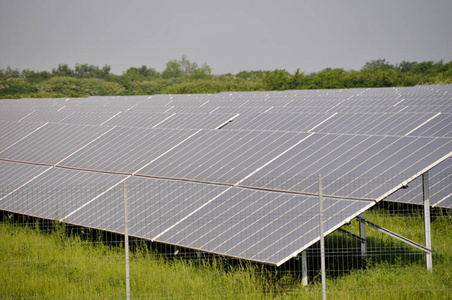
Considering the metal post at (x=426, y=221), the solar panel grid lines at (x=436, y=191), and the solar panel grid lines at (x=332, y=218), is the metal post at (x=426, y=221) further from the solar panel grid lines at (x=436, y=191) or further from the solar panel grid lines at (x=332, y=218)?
the solar panel grid lines at (x=436, y=191)

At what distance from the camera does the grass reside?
10961 mm

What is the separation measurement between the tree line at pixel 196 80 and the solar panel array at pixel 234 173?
183ft

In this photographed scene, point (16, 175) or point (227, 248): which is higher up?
point (16, 175)

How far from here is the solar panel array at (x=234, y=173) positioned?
11.5 meters

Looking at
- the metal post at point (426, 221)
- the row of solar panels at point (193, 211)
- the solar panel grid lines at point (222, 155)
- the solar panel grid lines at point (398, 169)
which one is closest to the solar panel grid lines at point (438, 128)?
the solar panel grid lines at point (398, 169)

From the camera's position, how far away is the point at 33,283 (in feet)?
39.2

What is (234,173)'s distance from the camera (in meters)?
14.3

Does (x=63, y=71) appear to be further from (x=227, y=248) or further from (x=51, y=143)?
(x=227, y=248)

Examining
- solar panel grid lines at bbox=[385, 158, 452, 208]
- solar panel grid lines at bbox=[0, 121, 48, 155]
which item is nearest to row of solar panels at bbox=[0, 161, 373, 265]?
solar panel grid lines at bbox=[385, 158, 452, 208]

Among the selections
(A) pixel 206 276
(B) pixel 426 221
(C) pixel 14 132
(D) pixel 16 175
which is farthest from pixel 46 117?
(B) pixel 426 221

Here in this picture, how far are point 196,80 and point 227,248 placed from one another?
9274 cm

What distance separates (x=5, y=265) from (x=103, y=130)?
33.2 feet

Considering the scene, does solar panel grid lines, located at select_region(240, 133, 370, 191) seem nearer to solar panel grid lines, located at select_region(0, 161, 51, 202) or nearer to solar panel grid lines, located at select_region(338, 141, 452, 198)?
solar panel grid lines, located at select_region(338, 141, 452, 198)

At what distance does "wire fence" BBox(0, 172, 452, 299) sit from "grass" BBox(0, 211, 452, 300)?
0.10 ft
